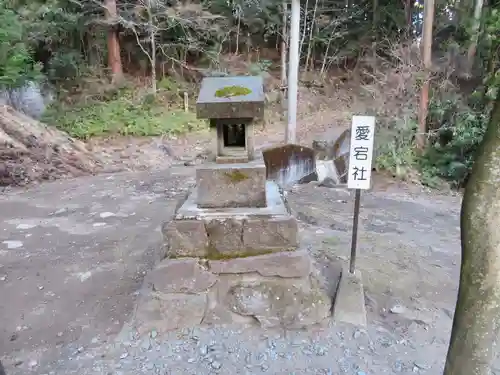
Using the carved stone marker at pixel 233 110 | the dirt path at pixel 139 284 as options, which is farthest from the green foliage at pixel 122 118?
the carved stone marker at pixel 233 110

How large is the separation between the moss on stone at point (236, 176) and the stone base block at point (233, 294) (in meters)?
0.62

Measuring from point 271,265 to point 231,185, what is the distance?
27.3 inches

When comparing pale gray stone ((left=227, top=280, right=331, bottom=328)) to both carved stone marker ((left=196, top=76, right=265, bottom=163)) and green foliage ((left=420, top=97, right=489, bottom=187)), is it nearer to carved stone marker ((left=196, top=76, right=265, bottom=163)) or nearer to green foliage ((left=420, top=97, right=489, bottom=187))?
carved stone marker ((left=196, top=76, right=265, bottom=163))

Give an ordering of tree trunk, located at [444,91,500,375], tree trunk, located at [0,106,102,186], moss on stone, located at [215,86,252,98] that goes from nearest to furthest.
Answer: tree trunk, located at [444,91,500,375]
moss on stone, located at [215,86,252,98]
tree trunk, located at [0,106,102,186]

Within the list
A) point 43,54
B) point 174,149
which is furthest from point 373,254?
point 43,54

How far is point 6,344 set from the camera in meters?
3.08

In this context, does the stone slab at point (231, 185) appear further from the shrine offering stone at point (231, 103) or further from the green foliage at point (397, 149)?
the green foliage at point (397, 149)

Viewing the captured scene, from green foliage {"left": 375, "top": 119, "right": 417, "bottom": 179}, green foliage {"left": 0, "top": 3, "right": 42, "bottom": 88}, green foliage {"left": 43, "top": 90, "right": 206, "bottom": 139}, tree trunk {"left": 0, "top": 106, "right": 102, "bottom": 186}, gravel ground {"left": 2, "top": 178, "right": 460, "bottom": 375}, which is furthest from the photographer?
green foliage {"left": 43, "top": 90, "right": 206, "bottom": 139}

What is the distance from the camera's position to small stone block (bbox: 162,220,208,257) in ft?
10.2

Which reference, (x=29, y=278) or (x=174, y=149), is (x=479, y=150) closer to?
(x=29, y=278)

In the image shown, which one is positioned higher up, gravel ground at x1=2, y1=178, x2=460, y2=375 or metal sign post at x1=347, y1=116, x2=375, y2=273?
→ metal sign post at x1=347, y1=116, x2=375, y2=273

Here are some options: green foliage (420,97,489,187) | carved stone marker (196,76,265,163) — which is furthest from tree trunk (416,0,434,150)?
carved stone marker (196,76,265,163)

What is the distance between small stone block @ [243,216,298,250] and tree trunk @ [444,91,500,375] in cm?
166

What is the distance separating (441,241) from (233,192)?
129 inches
